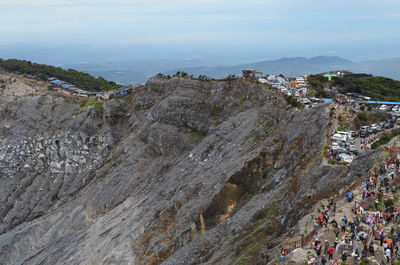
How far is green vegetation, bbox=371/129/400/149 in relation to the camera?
37.4 meters

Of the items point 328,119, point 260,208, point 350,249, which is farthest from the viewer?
point 328,119

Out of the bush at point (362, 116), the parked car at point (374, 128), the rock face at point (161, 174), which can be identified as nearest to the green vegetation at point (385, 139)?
the parked car at point (374, 128)

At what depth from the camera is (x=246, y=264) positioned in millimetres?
30578

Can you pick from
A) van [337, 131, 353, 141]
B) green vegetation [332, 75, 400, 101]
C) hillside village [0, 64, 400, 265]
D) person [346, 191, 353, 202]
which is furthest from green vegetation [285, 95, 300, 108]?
person [346, 191, 353, 202]

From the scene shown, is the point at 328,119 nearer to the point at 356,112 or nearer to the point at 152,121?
the point at 356,112

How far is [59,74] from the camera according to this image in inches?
4208

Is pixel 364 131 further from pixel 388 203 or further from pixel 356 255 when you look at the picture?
pixel 356 255

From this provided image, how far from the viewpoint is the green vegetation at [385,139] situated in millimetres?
37369

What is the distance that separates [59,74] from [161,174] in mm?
61407

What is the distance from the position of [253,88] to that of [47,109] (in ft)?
145

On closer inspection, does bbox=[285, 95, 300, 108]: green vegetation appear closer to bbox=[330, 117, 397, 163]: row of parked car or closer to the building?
bbox=[330, 117, 397, 163]: row of parked car

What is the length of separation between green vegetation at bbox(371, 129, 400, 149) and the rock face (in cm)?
411


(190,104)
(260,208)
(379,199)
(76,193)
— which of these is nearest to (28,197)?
(76,193)

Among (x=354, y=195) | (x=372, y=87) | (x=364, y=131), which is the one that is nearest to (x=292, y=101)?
(x=364, y=131)
